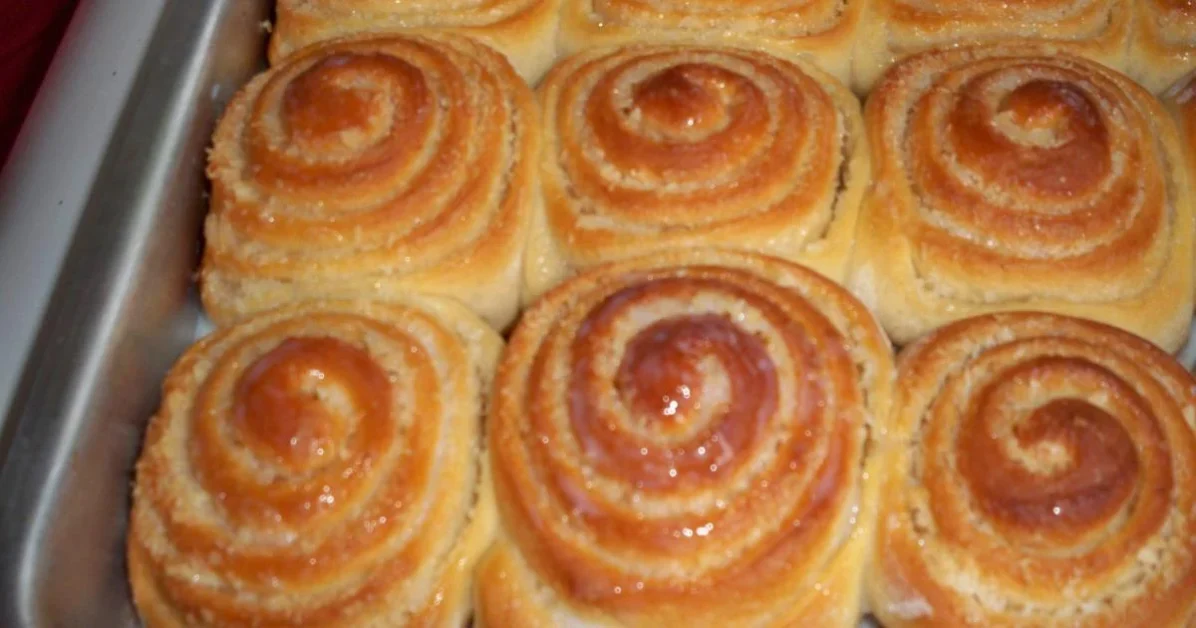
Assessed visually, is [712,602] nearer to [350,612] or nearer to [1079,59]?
[350,612]

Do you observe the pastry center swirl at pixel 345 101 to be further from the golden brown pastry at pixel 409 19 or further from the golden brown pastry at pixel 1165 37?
the golden brown pastry at pixel 1165 37

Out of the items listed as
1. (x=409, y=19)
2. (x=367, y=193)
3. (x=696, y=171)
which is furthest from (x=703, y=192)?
(x=409, y=19)

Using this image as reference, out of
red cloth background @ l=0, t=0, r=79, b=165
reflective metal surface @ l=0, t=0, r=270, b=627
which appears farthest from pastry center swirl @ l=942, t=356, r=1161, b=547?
red cloth background @ l=0, t=0, r=79, b=165

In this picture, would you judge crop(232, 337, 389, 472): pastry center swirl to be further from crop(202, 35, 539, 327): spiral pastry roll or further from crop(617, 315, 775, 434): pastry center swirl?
crop(617, 315, 775, 434): pastry center swirl

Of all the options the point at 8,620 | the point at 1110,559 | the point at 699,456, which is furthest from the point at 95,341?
the point at 1110,559

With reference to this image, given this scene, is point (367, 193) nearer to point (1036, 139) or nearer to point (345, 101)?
point (345, 101)

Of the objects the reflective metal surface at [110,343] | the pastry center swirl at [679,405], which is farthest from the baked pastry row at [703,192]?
the pastry center swirl at [679,405]

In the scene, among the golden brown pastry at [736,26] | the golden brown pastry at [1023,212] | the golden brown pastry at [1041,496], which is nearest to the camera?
the golden brown pastry at [1041,496]
